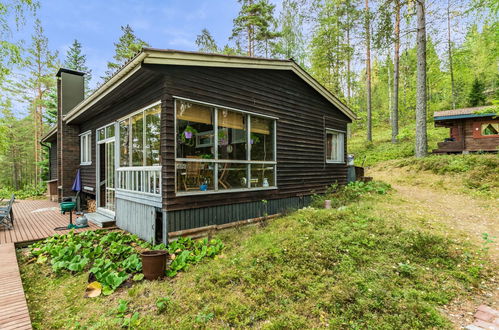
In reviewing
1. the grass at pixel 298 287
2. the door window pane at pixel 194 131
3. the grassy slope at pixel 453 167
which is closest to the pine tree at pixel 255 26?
the grassy slope at pixel 453 167

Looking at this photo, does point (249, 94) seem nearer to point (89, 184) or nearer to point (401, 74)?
point (89, 184)

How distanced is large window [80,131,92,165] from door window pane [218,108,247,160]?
19.5 feet

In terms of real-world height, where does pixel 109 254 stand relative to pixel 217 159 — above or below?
below

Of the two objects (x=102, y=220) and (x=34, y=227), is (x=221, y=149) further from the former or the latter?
(x=34, y=227)

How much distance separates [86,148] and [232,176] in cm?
701

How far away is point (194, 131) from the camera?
5.04 m

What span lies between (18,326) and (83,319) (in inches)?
22.1

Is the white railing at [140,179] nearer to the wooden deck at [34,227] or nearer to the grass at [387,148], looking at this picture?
the wooden deck at [34,227]

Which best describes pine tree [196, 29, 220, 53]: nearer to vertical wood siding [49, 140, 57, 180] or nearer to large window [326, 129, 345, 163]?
vertical wood siding [49, 140, 57, 180]

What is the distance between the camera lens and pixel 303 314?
2695 mm

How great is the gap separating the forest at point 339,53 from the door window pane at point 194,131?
9504 millimetres

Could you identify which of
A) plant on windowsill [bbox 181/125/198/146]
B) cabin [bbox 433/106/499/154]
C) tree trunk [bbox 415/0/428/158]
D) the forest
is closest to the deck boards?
plant on windowsill [bbox 181/125/198/146]

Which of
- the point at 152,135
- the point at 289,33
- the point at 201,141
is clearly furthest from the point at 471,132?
the point at 152,135

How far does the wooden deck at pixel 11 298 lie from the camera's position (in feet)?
8.16
